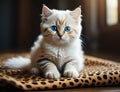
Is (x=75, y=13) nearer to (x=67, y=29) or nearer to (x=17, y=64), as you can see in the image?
(x=67, y=29)

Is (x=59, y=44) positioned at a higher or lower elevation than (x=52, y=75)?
higher

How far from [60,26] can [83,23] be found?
2799 millimetres

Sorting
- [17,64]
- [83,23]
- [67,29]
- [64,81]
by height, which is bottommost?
[64,81]

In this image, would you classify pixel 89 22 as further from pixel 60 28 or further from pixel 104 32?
pixel 60 28

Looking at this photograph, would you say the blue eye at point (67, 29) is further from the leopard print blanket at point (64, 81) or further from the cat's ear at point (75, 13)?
the leopard print blanket at point (64, 81)

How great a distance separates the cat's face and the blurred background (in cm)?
167

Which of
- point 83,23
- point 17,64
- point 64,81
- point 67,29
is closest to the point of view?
point 64,81

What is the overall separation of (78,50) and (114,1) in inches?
72.2

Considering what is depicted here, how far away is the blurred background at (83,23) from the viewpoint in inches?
123

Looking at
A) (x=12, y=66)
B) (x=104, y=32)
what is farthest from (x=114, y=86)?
(x=104, y=32)

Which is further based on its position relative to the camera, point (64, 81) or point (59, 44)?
point (59, 44)

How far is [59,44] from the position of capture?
1.13m

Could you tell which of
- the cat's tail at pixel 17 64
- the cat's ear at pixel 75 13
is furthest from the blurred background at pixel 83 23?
the cat's ear at pixel 75 13

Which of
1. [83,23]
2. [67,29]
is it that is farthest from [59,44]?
[83,23]
